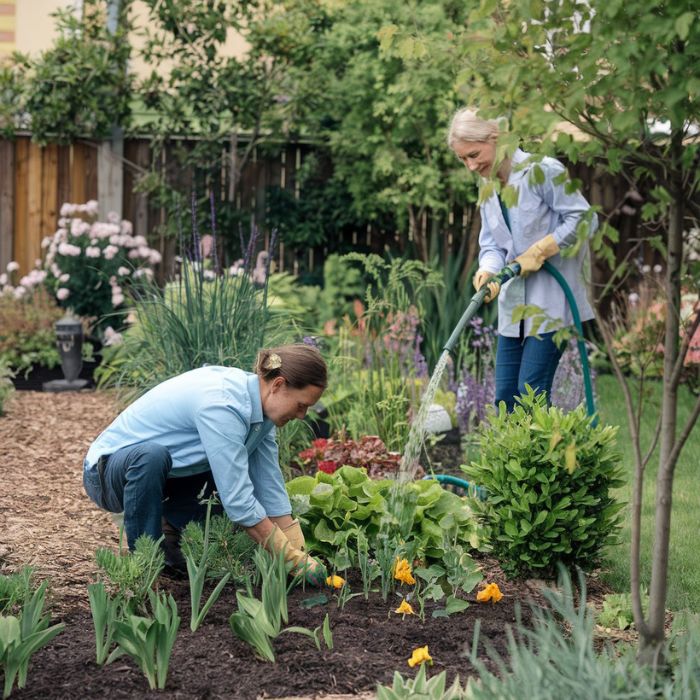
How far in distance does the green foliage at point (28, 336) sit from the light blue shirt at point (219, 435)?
4.78 metres

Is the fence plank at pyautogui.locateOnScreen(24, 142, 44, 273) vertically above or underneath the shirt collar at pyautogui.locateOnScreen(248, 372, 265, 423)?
above

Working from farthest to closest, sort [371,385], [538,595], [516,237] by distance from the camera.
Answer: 1. [371,385]
2. [516,237]
3. [538,595]

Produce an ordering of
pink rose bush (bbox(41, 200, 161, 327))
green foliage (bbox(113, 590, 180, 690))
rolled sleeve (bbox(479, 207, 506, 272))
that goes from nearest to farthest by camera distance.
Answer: green foliage (bbox(113, 590, 180, 690)) < rolled sleeve (bbox(479, 207, 506, 272)) < pink rose bush (bbox(41, 200, 161, 327))

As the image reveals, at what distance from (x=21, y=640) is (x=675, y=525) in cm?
305

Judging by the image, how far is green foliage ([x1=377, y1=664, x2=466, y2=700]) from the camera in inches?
104

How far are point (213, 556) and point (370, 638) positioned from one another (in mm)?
615

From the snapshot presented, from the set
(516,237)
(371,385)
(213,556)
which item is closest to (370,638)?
(213,556)

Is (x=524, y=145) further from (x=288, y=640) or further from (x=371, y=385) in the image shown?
(x=371, y=385)

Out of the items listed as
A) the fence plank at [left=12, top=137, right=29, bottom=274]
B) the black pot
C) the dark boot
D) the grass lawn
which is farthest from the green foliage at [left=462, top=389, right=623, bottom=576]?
the fence plank at [left=12, top=137, right=29, bottom=274]

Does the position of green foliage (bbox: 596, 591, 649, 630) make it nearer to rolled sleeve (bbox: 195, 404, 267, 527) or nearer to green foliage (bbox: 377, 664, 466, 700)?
green foliage (bbox: 377, 664, 466, 700)

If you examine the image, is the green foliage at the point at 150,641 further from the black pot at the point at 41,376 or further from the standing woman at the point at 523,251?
the black pot at the point at 41,376

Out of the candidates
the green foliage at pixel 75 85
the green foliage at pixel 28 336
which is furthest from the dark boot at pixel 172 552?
the green foliage at pixel 75 85

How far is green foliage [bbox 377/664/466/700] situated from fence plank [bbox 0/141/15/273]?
8.27 meters

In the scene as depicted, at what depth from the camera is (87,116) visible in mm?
9930
